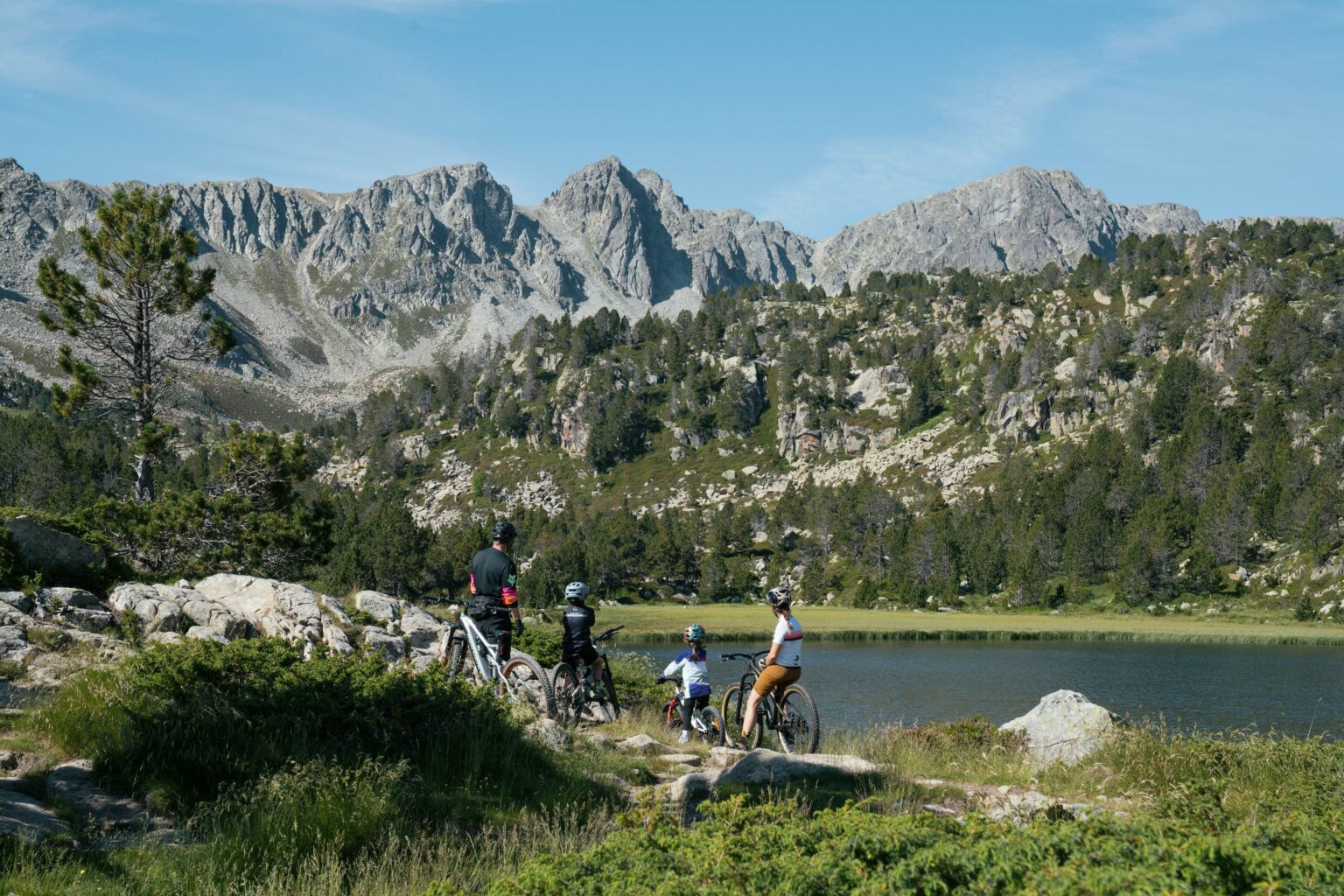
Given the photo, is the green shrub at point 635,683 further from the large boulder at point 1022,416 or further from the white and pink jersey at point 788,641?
the large boulder at point 1022,416

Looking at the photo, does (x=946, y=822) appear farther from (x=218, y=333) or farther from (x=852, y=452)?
(x=852, y=452)

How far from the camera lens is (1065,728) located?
14.1 meters

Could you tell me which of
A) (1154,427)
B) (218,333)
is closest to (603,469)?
(1154,427)

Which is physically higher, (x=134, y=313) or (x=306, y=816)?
(x=134, y=313)

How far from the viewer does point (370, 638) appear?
62.2 ft

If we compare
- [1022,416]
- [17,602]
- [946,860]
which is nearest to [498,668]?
[17,602]

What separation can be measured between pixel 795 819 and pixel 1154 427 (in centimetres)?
15512

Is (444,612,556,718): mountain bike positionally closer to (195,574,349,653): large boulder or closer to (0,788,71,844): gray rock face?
(195,574,349,653): large boulder

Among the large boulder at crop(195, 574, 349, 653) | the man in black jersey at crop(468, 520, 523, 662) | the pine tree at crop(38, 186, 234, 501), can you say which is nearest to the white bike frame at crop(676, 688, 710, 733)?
the man in black jersey at crop(468, 520, 523, 662)

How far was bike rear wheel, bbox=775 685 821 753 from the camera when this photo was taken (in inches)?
531

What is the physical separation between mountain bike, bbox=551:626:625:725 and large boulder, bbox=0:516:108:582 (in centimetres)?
1049

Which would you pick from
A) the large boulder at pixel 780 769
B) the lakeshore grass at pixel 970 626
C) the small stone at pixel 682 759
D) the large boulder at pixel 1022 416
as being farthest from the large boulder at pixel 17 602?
the large boulder at pixel 1022 416

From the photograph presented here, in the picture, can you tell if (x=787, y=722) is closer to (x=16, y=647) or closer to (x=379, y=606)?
(x=16, y=647)

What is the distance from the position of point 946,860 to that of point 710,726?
11.4m
